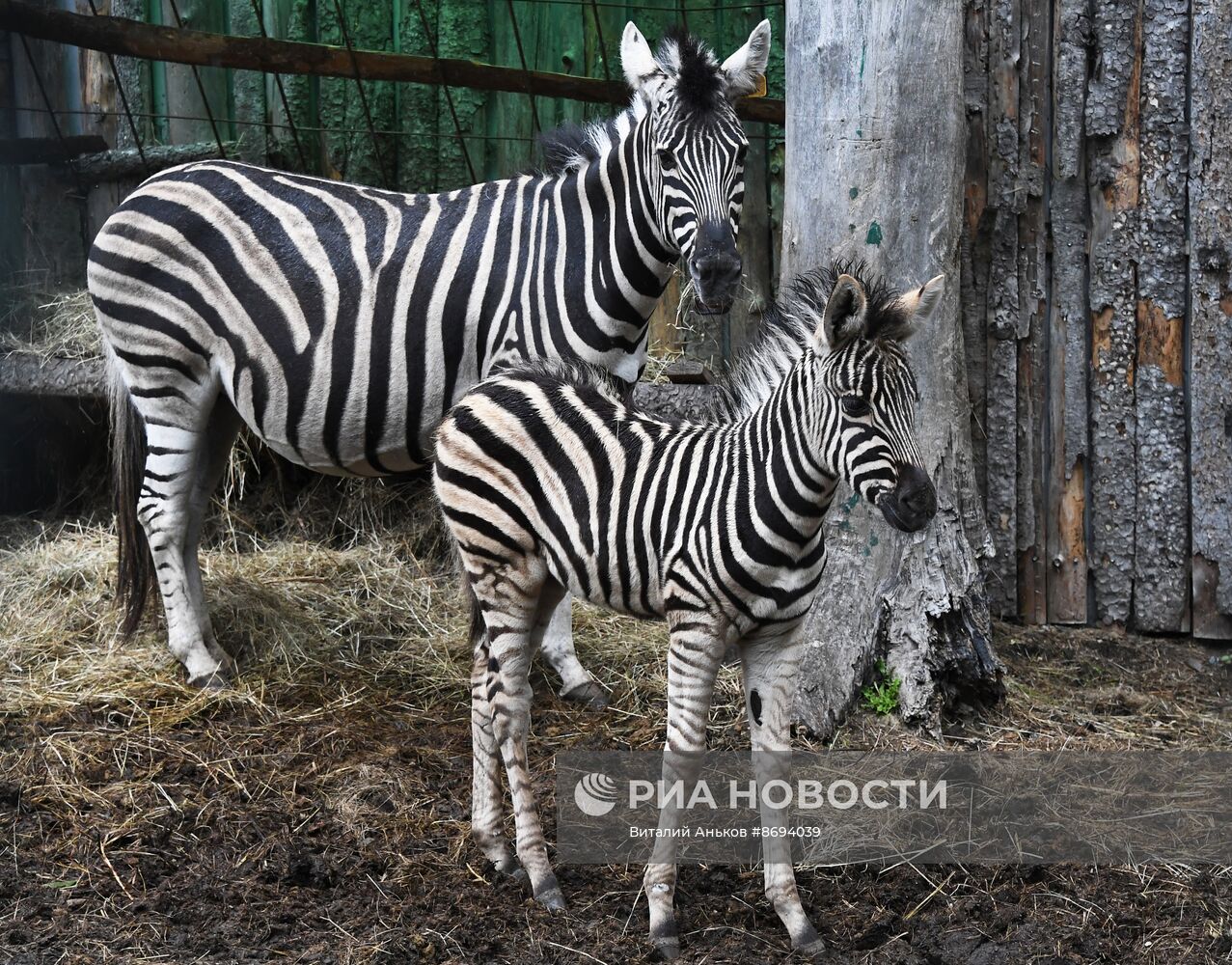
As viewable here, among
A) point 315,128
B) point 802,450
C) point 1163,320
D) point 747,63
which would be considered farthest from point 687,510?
point 315,128

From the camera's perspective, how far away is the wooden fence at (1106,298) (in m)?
5.82

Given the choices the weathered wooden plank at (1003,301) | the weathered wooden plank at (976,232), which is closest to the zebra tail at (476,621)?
the weathered wooden plank at (976,232)

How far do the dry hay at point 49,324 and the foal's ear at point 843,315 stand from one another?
16.9 feet

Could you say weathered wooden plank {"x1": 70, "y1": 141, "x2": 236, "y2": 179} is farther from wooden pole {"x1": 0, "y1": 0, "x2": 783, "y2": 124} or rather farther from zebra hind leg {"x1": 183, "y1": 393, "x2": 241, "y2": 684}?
zebra hind leg {"x1": 183, "y1": 393, "x2": 241, "y2": 684}

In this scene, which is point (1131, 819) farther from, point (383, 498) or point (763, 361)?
point (383, 498)

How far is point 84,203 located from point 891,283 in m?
5.52

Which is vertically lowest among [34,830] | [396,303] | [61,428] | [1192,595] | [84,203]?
[34,830]

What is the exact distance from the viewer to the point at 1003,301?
236 inches

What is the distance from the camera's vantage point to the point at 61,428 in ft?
26.1

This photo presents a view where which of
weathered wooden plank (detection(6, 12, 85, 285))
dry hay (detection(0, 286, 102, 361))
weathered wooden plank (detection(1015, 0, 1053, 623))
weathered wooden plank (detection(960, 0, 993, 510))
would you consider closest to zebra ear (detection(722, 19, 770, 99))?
weathered wooden plank (detection(960, 0, 993, 510))

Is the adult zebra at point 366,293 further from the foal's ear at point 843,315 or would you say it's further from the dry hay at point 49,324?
the dry hay at point 49,324

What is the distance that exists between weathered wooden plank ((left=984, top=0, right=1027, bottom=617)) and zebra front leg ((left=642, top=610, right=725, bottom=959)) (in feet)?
8.32

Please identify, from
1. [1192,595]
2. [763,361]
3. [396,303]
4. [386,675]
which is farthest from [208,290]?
[1192,595]

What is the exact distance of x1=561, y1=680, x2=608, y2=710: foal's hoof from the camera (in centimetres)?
574
